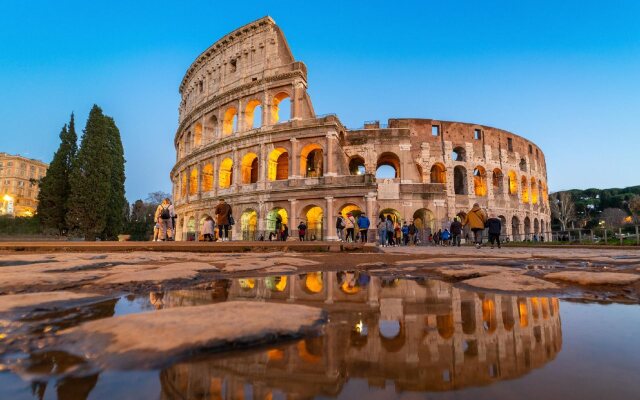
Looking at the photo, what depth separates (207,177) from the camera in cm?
2527

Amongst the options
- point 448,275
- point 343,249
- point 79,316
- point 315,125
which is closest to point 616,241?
point 343,249

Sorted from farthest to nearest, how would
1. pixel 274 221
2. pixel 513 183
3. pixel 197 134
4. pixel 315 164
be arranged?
pixel 513 183
pixel 197 134
pixel 315 164
pixel 274 221

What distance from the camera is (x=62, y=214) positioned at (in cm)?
2519

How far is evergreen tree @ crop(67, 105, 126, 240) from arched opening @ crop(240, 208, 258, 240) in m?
11.8

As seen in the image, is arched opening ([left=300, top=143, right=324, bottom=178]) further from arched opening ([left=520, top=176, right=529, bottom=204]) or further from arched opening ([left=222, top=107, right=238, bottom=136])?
arched opening ([left=520, top=176, right=529, bottom=204])

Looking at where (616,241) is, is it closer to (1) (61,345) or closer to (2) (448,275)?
(2) (448,275)

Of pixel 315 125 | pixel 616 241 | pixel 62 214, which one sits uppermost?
pixel 315 125

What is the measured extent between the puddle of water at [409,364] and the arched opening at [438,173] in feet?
87.5

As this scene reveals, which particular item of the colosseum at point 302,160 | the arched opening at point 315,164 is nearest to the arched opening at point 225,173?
the colosseum at point 302,160

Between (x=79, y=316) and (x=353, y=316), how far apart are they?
48.6 inches

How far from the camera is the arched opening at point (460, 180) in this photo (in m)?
27.1

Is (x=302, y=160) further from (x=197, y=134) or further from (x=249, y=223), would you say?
(x=197, y=134)

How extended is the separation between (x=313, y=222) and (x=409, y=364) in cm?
2098

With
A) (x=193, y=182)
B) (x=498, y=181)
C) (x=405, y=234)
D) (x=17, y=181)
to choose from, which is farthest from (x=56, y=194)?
(x=17, y=181)
